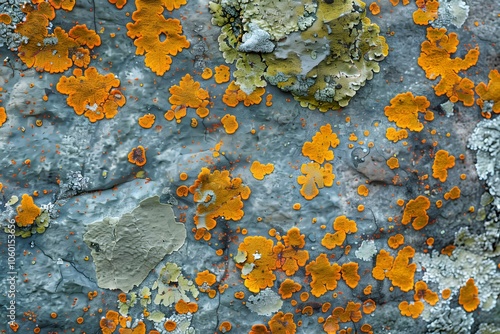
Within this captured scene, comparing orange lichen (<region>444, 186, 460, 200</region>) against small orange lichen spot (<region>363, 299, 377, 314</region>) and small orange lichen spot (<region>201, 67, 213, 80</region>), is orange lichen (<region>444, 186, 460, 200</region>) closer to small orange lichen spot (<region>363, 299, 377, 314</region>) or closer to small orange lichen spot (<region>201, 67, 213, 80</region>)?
small orange lichen spot (<region>363, 299, 377, 314</region>)

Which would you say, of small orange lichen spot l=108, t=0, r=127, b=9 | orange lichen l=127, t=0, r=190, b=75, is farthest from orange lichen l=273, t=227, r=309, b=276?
small orange lichen spot l=108, t=0, r=127, b=9

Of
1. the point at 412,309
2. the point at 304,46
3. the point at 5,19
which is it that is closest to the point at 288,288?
the point at 412,309

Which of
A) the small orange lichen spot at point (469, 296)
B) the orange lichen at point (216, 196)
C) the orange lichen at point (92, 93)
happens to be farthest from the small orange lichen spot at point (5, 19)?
the small orange lichen spot at point (469, 296)

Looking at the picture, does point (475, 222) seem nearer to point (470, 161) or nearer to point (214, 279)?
point (470, 161)

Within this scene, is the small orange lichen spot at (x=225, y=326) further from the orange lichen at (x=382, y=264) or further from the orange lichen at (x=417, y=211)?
the orange lichen at (x=417, y=211)

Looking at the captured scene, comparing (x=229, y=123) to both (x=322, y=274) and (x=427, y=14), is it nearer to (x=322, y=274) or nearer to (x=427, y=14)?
(x=322, y=274)
